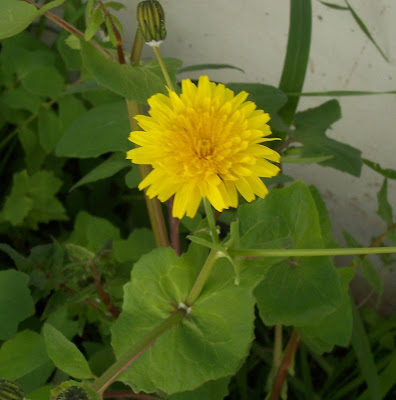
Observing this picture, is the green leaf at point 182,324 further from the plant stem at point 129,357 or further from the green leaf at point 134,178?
the green leaf at point 134,178

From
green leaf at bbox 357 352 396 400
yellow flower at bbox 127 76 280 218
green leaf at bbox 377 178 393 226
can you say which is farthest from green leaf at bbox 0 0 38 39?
green leaf at bbox 357 352 396 400

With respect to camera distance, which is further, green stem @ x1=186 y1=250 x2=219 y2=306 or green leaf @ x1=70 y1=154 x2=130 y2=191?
green leaf @ x1=70 y1=154 x2=130 y2=191

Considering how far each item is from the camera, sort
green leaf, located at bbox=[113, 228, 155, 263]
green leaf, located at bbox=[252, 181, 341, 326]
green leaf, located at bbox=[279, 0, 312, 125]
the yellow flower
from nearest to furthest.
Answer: the yellow flower < green leaf, located at bbox=[252, 181, 341, 326] < green leaf, located at bbox=[279, 0, 312, 125] < green leaf, located at bbox=[113, 228, 155, 263]

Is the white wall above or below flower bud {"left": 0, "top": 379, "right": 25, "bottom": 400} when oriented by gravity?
above

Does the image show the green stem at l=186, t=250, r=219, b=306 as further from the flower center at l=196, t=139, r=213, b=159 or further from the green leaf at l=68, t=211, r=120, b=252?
the green leaf at l=68, t=211, r=120, b=252

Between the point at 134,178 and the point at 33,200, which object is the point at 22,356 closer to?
the point at 134,178

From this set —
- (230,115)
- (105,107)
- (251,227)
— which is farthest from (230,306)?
(105,107)

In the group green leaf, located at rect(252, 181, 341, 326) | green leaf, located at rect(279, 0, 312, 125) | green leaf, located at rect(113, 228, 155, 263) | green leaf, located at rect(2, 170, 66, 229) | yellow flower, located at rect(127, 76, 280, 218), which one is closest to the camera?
yellow flower, located at rect(127, 76, 280, 218)
